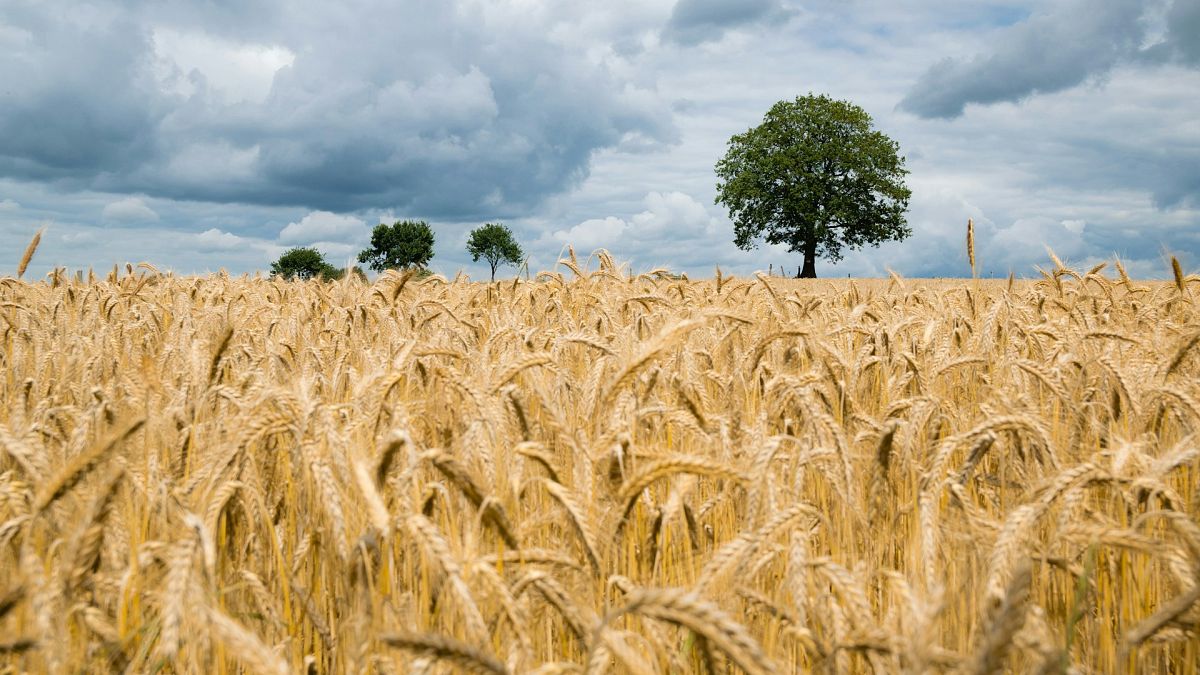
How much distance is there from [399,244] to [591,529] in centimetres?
7352

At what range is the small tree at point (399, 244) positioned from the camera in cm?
7156

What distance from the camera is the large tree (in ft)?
156

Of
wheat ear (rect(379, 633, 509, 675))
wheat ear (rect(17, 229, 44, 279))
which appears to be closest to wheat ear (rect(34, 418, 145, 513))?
wheat ear (rect(379, 633, 509, 675))

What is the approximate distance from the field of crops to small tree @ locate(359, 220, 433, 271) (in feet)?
229

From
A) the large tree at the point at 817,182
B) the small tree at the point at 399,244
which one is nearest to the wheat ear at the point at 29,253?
the large tree at the point at 817,182

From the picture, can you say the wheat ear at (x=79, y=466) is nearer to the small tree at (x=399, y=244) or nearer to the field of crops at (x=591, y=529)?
the field of crops at (x=591, y=529)

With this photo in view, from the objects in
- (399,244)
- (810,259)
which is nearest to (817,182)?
(810,259)

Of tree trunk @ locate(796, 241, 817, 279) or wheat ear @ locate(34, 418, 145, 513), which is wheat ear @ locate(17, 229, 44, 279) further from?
tree trunk @ locate(796, 241, 817, 279)

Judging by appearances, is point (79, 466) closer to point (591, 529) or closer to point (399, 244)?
point (591, 529)

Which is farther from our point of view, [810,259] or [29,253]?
[810,259]

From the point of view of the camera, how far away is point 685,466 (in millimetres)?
1581

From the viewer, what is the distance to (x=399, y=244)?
237 feet

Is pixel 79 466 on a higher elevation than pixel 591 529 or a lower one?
higher

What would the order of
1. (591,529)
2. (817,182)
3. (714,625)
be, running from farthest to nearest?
(817,182) < (591,529) < (714,625)
